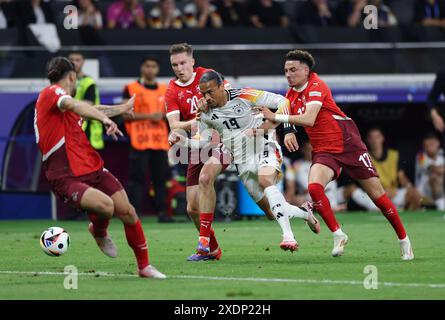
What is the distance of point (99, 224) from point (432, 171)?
1186 centimetres

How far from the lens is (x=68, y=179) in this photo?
400 inches

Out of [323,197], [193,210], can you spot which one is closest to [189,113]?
[193,210]

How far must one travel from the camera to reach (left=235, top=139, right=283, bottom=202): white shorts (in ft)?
40.0

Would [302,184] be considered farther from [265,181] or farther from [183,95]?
[265,181]

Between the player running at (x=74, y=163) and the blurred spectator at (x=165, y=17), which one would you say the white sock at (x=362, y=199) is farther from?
the player running at (x=74, y=163)

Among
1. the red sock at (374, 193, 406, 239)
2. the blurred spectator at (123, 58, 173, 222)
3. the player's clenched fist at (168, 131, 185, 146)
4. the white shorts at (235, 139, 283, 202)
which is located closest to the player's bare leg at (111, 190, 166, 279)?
the player's clenched fist at (168, 131, 185, 146)

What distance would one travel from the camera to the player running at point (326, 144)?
12070 millimetres

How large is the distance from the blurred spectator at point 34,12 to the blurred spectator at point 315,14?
4983 millimetres

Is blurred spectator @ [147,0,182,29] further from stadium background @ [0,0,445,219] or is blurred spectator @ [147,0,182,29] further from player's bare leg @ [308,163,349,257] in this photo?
player's bare leg @ [308,163,349,257]

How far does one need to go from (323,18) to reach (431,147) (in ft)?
10.6

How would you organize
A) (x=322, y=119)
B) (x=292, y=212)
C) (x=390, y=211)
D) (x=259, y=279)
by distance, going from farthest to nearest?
(x=322, y=119), (x=390, y=211), (x=292, y=212), (x=259, y=279)

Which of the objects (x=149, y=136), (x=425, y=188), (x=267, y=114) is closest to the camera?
(x=267, y=114)

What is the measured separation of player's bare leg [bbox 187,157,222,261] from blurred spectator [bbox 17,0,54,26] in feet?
29.2
